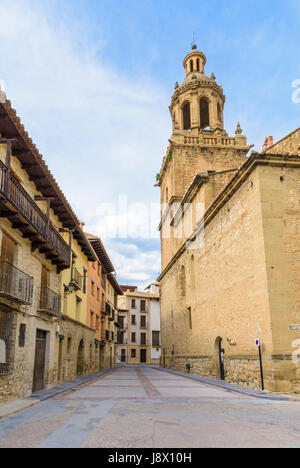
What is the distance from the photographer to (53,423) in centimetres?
730

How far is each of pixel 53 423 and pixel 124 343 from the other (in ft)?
167

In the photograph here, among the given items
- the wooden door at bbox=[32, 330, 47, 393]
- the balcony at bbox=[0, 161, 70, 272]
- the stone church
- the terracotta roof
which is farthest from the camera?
the terracotta roof

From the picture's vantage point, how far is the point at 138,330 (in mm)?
57781

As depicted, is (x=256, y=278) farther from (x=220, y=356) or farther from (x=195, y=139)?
(x=195, y=139)

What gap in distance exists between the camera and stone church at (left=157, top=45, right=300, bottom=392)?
12.7 m

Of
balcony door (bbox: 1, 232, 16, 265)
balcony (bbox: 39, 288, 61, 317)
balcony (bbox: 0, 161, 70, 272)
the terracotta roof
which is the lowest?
balcony (bbox: 39, 288, 61, 317)

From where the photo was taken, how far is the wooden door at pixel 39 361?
1325 cm

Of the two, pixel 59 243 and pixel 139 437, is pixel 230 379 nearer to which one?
pixel 59 243

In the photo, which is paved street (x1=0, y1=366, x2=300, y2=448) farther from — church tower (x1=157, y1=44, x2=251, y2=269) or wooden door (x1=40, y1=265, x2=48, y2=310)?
church tower (x1=157, y1=44, x2=251, y2=269)

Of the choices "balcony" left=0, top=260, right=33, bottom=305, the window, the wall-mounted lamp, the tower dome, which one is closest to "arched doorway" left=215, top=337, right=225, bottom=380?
the wall-mounted lamp

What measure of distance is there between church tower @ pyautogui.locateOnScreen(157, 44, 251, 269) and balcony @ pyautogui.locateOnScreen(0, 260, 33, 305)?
22.4m

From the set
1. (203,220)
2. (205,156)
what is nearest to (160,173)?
(205,156)

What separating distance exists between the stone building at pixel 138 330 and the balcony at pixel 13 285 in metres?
45.1

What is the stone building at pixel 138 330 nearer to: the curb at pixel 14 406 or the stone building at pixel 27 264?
the stone building at pixel 27 264
